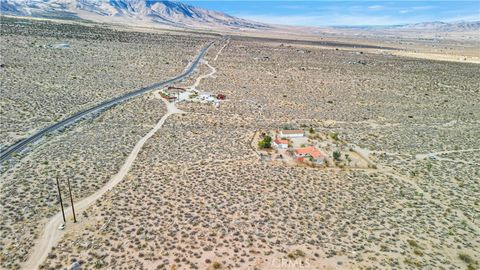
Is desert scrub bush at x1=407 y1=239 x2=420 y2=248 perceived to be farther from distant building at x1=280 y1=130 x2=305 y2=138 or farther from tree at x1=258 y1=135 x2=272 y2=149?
distant building at x1=280 y1=130 x2=305 y2=138

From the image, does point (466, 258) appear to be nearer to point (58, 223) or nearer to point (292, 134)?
point (292, 134)

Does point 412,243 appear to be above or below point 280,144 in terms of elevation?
below

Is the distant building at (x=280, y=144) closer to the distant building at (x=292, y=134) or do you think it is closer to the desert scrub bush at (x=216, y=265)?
the distant building at (x=292, y=134)

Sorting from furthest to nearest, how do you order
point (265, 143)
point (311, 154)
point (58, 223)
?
point (265, 143) < point (311, 154) < point (58, 223)

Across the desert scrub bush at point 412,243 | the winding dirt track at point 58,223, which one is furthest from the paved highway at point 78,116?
the desert scrub bush at point 412,243

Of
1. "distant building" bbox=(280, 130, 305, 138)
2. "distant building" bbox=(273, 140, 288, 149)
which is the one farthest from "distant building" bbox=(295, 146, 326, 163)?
"distant building" bbox=(280, 130, 305, 138)

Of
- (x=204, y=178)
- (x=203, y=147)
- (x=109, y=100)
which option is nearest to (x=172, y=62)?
(x=109, y=100)

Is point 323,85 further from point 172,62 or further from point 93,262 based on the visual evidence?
point 93,262

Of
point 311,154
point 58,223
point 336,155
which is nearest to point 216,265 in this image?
point 58,223
